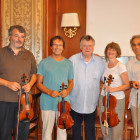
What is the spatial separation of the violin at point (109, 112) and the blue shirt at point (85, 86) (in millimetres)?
192

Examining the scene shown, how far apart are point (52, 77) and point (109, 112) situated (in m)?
0.72

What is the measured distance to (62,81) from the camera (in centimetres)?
234

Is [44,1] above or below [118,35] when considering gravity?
above

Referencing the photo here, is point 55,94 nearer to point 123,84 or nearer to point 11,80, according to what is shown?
point 11,80

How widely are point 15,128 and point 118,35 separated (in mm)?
2640

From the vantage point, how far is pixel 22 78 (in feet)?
7.15

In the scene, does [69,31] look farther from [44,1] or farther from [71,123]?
[71,123]

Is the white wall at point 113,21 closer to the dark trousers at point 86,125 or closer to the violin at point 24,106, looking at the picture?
the dark trousers at point 86,125

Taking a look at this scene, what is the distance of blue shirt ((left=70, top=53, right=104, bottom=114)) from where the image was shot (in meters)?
2.45

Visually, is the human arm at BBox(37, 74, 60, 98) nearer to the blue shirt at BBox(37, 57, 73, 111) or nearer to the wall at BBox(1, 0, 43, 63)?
the blue shirt at BBox(37, 57, 73, 111)

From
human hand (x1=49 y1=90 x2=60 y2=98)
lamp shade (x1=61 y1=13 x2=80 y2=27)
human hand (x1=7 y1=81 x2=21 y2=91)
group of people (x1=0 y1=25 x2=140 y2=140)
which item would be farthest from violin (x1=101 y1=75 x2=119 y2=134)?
lamp shade (x1=61 y1=13 x2=80 y2=27)

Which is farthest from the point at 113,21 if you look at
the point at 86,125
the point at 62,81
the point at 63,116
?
the point at 63,116

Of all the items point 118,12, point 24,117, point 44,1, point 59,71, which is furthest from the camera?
point 118,12

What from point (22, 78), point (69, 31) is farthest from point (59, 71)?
point (69, 31)
